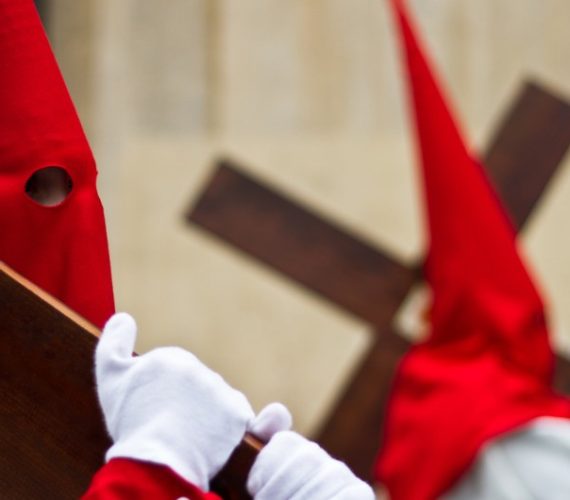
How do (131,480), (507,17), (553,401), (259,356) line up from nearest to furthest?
(131,480) < (553,401) < (259,356) < (507,17)

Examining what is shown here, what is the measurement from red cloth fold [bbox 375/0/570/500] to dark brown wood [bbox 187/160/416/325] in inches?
9.8

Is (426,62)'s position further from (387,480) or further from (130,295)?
(130,295)

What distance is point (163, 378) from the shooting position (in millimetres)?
361

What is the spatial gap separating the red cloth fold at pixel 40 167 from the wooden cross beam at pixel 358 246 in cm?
75

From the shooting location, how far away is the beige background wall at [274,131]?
50.7 inches

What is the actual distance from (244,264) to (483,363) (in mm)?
514

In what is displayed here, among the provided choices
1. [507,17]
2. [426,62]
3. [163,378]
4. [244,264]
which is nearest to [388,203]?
[244,264]

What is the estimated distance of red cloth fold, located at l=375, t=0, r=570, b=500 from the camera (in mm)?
801

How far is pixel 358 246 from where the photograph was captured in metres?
1.19

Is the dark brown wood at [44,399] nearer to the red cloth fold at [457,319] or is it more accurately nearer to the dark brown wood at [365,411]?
the red cloth fold at [457,319]

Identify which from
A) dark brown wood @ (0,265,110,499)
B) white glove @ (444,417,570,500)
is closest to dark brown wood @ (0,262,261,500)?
dark brown wood @ (0,265,110,499)

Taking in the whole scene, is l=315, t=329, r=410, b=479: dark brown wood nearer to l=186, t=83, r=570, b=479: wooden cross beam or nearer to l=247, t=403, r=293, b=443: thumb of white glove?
l=186, t=83, r=570, b=479: wooden cross beam

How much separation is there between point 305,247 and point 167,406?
82 centimetres

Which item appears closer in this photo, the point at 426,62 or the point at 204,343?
the point at 426,62
